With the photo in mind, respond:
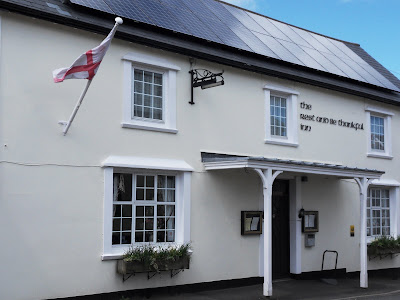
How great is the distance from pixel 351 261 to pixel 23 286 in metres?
9.35

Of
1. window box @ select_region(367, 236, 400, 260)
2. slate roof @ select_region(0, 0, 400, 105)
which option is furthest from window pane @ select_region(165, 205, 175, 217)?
window box @ select_region(367, 236, 400, 260)

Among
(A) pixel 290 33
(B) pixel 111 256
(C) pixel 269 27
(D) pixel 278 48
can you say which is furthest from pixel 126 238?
(A) pixel 290 33

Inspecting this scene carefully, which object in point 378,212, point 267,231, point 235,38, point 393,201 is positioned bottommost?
point 267,231

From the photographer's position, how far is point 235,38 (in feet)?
42.7

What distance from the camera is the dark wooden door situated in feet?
44.1

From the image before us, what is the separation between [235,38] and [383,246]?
285 inches

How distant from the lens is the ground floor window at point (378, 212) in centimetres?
1561

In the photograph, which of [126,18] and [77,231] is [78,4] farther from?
[77,231]

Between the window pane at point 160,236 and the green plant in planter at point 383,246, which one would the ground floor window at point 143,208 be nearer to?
the window pane at point 160,236

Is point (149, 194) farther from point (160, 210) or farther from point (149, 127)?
point (149, 127)

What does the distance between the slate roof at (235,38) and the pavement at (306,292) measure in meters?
5.03

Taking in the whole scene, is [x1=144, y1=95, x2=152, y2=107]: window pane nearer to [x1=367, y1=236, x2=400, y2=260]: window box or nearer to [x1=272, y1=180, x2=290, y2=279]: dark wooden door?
[x1=272, y1=180, x2=290, y2=279]: dark wooden door

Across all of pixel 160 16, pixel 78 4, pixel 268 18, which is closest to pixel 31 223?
→ pixel 78 4

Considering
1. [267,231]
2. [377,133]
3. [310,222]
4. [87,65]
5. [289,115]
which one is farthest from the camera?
[377,133]
